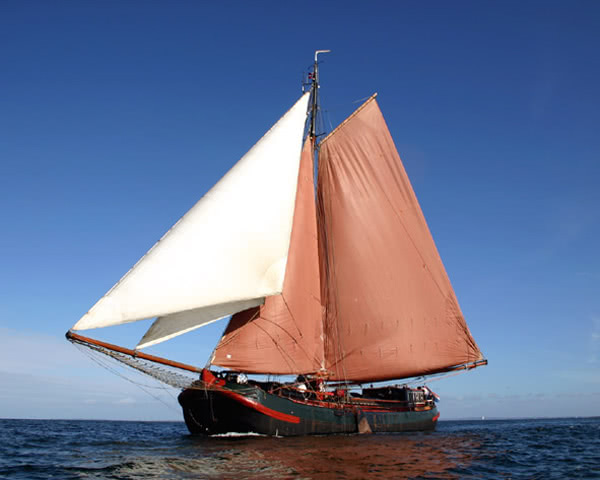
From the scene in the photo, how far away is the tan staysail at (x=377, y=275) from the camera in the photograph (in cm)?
2900

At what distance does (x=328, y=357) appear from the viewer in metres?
28.5

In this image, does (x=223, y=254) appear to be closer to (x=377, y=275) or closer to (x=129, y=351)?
(x=129, y=351)

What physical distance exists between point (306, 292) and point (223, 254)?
8379 mm

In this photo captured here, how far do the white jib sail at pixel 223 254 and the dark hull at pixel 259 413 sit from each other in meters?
3.52

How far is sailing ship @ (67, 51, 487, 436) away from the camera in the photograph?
65.3 feet

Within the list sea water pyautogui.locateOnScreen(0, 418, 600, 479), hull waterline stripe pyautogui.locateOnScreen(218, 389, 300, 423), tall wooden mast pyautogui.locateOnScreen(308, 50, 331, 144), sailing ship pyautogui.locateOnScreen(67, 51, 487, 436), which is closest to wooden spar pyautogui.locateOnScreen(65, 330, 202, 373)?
sailing ship pyautogui.locateOnScreen(67, 51, 487, 436)

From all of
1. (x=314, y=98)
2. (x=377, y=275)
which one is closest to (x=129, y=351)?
(x=377, y=275)

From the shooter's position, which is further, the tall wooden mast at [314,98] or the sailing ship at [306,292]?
the tall wooden mast at [314,98]

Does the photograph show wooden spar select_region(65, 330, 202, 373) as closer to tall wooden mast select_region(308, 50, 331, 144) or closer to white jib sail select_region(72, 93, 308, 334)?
white jib sail select_region(72, 93, 308, 334)

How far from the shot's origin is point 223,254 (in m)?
20.3

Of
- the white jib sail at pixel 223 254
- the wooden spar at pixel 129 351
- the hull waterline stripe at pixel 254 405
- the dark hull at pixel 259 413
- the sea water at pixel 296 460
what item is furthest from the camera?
the dark hull at pixel 259 413

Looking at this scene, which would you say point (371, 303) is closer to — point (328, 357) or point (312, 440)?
point (328, 357)

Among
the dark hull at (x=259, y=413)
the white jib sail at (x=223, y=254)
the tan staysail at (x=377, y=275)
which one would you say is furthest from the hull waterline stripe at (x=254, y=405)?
the tan staysail at (x=377, y=275)

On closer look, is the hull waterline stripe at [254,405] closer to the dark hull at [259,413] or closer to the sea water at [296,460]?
the dark hull at [259,413]
